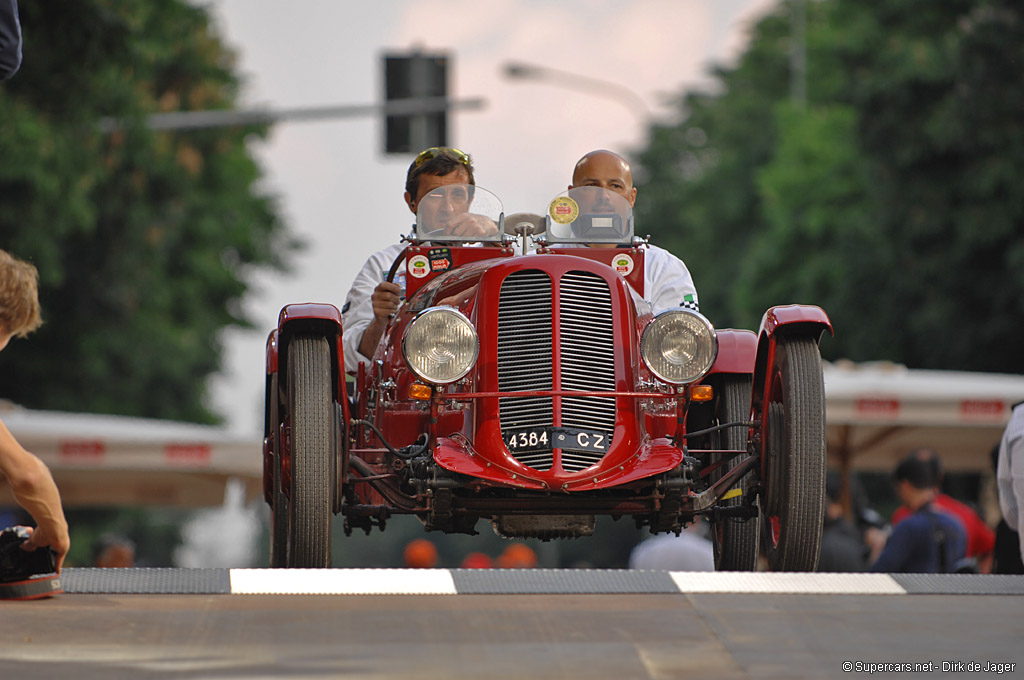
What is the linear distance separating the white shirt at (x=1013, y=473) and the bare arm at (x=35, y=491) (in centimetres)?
388

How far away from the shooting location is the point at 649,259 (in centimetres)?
785

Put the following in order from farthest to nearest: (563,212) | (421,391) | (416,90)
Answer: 1. (416,90)
2. (563,212)
3. (421,391)

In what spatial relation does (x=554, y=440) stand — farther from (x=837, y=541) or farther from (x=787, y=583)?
(x=837, y=541)

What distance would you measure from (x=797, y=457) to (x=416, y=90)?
12.4m

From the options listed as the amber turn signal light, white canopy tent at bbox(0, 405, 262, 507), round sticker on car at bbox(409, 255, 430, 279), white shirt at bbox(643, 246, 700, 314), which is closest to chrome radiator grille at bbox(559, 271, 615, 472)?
the amber turn signal light

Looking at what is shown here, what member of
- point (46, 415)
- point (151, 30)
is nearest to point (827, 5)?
point (151, 30)

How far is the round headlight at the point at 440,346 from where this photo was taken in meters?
6.65

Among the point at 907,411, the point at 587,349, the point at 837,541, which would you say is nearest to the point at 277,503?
the point at 587,349

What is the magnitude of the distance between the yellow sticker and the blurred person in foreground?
2.69 meters

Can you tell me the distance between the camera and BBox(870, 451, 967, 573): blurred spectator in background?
9.47 m

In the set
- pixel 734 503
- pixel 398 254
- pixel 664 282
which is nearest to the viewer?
pixel 734 503

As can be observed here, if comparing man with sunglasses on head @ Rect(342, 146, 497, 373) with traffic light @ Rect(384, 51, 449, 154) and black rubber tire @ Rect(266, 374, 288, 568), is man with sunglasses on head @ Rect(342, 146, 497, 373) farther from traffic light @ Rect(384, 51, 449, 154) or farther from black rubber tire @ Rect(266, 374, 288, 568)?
traffic light @ Rect(384, 51, 449, 154)

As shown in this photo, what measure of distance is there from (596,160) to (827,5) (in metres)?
31.7

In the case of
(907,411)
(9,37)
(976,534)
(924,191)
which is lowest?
(976,534)
